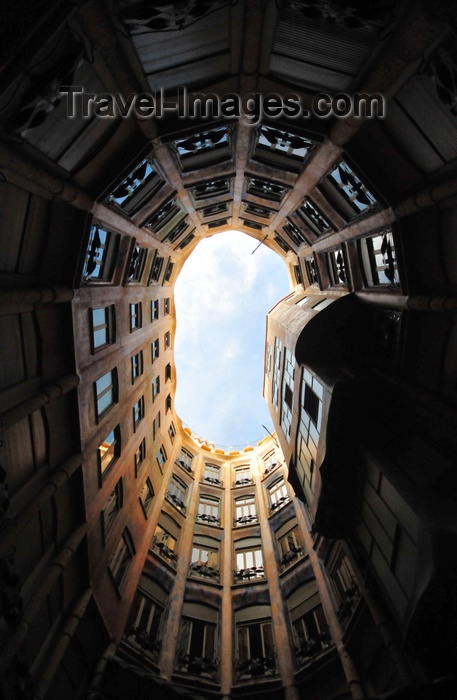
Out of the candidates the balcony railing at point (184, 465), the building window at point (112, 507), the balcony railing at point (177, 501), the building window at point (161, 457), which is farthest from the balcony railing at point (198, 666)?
the balcony railing at point (184, 465)

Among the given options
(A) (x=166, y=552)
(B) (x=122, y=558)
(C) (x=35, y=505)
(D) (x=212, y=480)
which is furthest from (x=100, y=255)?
(D) (x=212, y=480)

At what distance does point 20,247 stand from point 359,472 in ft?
41.1

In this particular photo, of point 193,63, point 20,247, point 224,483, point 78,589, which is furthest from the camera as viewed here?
point 224,483

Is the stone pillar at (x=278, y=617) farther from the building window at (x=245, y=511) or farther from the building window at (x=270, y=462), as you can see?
the building window at (x=270, y=462)

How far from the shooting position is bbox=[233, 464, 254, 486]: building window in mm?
30922

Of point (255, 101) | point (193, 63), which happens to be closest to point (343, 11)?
point (193, 63)

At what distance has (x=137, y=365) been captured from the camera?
1975 cm

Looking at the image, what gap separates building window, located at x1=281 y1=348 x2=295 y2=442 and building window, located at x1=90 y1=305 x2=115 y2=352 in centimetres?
875

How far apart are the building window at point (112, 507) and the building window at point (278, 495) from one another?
40.8 feet

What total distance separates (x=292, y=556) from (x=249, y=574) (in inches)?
114

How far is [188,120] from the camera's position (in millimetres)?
10367

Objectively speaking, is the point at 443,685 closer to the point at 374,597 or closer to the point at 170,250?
the point at 374,597

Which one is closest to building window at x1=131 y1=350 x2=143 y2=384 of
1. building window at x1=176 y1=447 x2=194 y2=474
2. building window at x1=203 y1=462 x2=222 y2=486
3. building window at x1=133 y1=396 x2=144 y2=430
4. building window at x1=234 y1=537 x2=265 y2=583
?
building window at x1=133 y1=396 x2=144 y2=430

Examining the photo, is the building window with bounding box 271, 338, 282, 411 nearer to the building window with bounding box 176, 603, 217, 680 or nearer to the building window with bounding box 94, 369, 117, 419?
the building window with bounding box 94, 369, 117, 419
